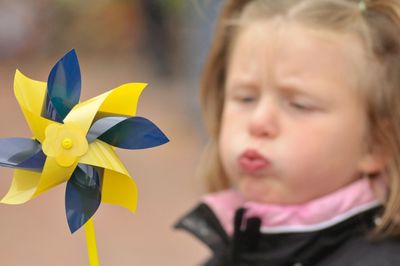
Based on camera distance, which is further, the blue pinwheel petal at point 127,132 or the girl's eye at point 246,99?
the girl's eye at point 246,99

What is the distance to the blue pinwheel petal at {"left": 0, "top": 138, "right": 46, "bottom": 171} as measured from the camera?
1.27 m

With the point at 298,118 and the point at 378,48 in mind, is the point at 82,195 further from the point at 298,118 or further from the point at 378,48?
the point at 378,48

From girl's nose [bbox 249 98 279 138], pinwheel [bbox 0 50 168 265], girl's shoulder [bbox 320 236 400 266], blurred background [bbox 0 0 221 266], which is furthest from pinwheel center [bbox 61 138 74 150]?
blurred background [bbox 0 0 221 266]

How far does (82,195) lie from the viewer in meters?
1.29

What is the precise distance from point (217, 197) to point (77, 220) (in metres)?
0.56

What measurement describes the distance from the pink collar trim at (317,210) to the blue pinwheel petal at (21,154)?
1.60ft

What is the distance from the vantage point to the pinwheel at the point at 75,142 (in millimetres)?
1275

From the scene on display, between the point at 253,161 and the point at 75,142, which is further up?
the point at 75,142

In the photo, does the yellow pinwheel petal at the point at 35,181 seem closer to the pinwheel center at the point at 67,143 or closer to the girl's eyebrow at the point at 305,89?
the pinwheel center at the point at 67,143

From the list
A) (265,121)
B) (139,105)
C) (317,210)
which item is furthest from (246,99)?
(139,105)

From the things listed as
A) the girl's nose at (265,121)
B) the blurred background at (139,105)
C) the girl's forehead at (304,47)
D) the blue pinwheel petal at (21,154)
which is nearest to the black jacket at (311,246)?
the girl's nose at (265,121)

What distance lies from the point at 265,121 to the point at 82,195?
1.33 ft

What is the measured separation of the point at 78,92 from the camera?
130cm

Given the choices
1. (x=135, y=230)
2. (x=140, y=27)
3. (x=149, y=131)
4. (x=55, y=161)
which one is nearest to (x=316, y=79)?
(x=149, y=131)
